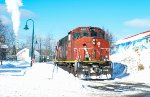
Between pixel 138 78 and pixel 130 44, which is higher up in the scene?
pixel 130 44

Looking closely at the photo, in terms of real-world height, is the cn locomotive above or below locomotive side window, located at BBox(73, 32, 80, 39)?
below

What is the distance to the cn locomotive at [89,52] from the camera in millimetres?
24750

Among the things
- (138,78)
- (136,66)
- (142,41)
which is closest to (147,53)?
(136,66)

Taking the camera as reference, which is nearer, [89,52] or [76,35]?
[89,52]

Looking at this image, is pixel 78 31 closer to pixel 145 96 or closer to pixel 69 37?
pixel 69 37

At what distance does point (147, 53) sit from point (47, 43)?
102m

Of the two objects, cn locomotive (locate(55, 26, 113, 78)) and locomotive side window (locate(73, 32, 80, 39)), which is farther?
locomotive side window (locate(73, 32, 80, 39))

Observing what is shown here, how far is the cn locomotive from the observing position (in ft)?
81.2

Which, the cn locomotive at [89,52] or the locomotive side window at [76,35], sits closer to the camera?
the cn locomotive at [89,52]

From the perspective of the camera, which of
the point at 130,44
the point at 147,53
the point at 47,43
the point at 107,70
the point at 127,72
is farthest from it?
the point at 47,43

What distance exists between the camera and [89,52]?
83.4 feet

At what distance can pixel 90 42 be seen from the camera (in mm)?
25422

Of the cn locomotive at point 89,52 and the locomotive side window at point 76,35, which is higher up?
the locomotive side window at point 76,35

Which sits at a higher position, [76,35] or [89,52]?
[76,35]
